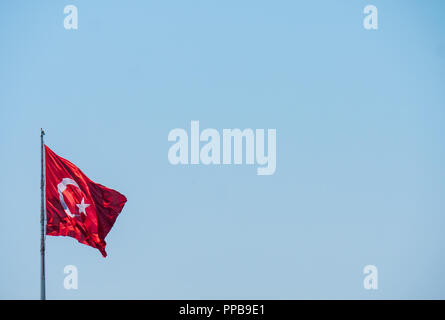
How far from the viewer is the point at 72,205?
44.7m

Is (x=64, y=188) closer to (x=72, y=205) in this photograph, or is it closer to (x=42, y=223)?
(x=72, y=205)

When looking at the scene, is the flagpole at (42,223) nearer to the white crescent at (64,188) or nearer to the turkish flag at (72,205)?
the turkish flag at (72,205)

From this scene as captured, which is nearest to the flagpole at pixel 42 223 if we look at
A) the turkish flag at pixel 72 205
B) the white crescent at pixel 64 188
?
the turkish flag at pixel 72 205

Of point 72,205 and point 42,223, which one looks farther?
point 72,205

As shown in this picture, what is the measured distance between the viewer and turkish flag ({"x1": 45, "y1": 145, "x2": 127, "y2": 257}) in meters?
44.3

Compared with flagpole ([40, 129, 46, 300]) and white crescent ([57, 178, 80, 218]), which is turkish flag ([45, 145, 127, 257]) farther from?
flagpole ([40, 129, 46, 300])

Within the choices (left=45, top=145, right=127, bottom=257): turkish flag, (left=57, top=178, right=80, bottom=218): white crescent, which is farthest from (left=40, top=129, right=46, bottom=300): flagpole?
(left=57, top=178, right=80, bottom=218): white crescent

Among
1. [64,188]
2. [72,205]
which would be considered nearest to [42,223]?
[72,205]
